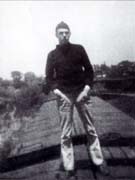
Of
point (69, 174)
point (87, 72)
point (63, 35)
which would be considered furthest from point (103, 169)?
point (63, 35)

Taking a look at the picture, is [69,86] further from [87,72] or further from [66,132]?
[66,132]

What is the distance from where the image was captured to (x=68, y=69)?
164 centimetres

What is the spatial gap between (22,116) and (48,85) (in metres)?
2.77

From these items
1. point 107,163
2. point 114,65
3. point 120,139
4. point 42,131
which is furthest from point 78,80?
point 114,65

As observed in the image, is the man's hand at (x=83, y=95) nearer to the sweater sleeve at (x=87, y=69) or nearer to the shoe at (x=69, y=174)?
the sweater sleeve at (x=87, y=69)

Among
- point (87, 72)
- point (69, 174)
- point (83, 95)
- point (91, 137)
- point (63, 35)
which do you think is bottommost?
point (69, 174)

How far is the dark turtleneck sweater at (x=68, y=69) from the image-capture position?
165 cm

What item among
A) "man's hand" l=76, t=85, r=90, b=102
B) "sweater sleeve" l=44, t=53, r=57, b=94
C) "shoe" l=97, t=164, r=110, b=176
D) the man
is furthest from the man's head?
"shoe" l=97, t=164, r=110, b=176

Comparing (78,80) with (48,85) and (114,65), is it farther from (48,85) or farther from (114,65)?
(114,65)

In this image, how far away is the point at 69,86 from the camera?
1.65 metres

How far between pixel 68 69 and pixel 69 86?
9 centimetres

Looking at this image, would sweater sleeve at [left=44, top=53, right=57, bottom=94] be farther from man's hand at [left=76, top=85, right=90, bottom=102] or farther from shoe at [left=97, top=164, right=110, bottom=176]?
shoe at [left=97, top=164, right=110, bottom=176]

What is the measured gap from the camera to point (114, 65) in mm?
6137

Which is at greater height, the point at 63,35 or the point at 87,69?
the point at 63,35
